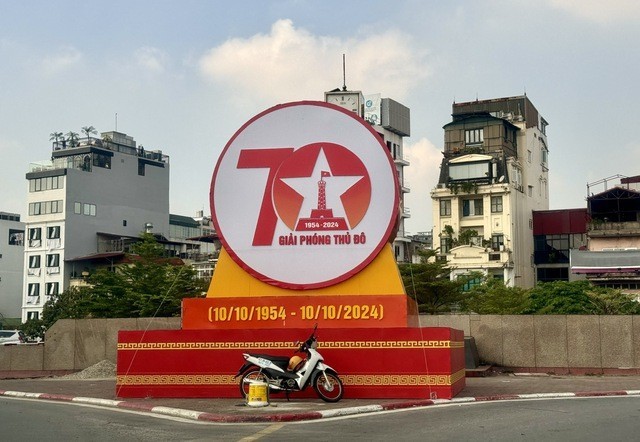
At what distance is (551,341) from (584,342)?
3.58ft

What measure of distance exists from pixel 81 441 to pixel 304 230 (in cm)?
994

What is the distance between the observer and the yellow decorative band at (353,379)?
18.9 meters

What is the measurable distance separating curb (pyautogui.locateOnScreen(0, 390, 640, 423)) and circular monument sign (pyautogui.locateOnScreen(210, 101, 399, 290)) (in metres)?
4.24

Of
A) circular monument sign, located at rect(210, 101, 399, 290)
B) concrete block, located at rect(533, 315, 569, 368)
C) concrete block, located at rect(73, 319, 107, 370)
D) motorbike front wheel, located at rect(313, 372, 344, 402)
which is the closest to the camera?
motorbike front wheel, located at rect(313, 372, 344, 402)

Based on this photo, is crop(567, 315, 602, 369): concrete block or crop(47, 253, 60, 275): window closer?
crop(567, 315, 602, 369): concrete block

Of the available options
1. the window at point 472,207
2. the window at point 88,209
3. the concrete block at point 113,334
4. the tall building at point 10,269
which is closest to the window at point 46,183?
the window at point 88,209

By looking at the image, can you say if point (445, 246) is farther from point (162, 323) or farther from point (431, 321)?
point (162, 323)

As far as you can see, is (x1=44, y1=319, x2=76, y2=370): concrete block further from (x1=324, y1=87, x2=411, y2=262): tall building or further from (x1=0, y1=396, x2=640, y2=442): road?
(x1=324, y1=87, x2=411, y2=262): tall building

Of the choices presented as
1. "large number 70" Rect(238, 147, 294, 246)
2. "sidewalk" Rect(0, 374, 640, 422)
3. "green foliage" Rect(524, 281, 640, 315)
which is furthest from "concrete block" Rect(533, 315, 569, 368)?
"green foliage" Rect(524, 281, 640, 315)

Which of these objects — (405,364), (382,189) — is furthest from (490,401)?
(382,189)

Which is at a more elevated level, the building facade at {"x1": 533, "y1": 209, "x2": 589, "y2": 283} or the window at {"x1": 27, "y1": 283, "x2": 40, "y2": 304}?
the building facade at {"x1": 533, "y1": 209, "x2": 589, "y2": 283}

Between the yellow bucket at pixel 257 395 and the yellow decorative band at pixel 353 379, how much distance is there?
2314 millimetres

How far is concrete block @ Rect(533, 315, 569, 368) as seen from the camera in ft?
92.8

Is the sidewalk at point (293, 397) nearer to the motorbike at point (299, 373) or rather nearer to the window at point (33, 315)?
the motorbike at point (299, 373)
